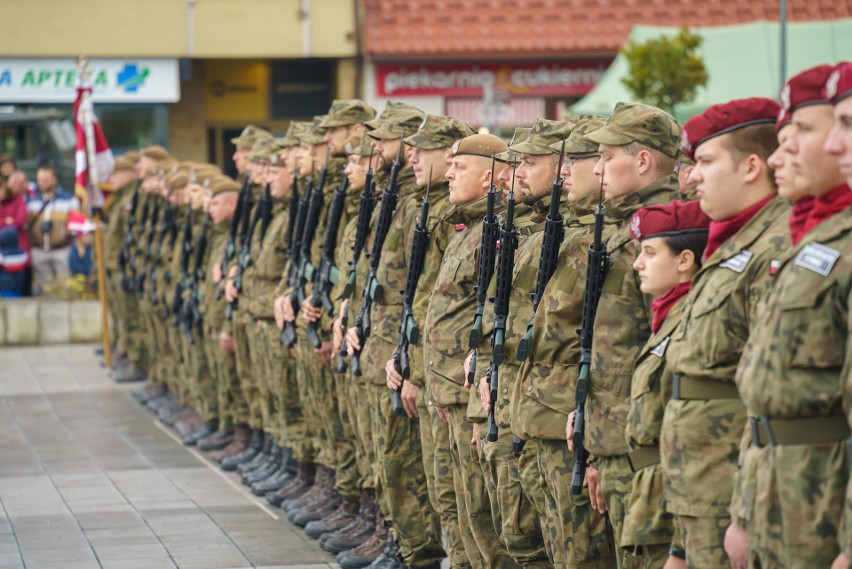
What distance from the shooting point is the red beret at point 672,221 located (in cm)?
506

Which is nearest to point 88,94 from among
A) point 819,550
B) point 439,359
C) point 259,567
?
point 259,567

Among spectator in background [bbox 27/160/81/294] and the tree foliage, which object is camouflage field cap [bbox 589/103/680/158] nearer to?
the tree foliage

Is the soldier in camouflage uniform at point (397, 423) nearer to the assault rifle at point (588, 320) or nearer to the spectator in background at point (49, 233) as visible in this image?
the assault rifle at point (588, 320)

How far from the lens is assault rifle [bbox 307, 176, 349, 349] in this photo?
30.9 ft

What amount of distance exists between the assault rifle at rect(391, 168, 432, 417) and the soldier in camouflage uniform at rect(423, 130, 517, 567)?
0.45 meters

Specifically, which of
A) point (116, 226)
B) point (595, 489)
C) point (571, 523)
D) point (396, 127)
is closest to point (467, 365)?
point (571, 523)

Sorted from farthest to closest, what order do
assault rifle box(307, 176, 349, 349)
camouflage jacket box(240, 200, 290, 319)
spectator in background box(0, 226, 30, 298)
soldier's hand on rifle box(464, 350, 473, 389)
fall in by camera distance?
spectator in background box(0, 226, 30, 298)
camouflage jacket box(240, 200, 290, 319)
assault rifle box(307, 176, 349, 349)
soldier's hand on rifle box(464, 350, 473, 389)

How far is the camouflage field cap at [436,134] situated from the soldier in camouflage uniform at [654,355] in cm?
260

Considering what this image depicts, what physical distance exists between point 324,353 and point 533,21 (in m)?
16.0

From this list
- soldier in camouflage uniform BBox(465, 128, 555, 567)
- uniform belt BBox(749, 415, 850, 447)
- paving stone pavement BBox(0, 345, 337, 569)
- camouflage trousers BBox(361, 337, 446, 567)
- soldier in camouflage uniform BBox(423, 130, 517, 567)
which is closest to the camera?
uniform belt BBox(749, 415, 850, 447)

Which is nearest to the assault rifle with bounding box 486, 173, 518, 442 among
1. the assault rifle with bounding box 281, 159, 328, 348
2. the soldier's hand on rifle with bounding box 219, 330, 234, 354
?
the assault rifle with bounding box 281, 159, 328, 348

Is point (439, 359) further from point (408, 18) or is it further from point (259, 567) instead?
point (408, 18)

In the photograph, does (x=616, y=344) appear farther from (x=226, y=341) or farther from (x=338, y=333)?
(x=226, y=341)

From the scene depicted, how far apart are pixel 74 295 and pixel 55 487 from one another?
874 centimetres
